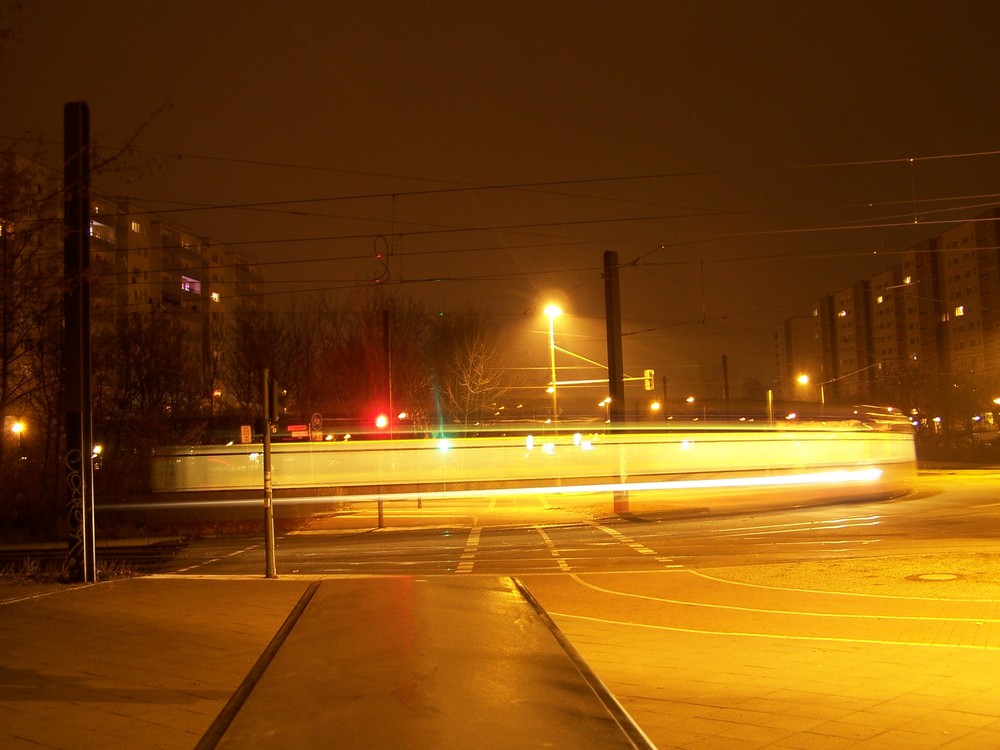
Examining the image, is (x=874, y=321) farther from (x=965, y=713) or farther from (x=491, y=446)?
(x=965, y=713)

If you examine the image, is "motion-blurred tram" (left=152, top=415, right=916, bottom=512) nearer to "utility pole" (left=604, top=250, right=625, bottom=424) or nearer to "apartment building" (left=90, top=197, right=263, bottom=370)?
"utility pole" (left=604, top=250, right=625, bottom=424)

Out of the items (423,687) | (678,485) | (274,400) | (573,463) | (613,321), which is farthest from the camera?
(573,463)

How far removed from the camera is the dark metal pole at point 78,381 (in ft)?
38.9

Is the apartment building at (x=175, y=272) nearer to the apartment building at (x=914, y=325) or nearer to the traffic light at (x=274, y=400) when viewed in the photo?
the traffic light at (x=274, y=400)

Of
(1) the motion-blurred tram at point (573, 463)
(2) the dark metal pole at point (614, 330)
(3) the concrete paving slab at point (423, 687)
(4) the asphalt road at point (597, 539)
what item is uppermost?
(2) the dark metal pole at point (614, 330)

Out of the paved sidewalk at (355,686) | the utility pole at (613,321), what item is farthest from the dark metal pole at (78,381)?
the utility pole at (613,321)

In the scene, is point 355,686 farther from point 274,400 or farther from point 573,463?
point 573,463

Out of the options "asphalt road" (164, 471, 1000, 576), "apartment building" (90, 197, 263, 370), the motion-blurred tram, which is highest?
"apartment building" (90, 197, 263, 370)

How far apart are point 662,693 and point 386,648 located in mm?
4717

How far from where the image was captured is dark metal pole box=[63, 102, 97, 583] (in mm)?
11852

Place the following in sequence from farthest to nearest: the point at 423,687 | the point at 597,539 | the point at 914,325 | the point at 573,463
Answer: the point at 914,325 < the point at 573,463 < the point at 597,539 < the point at 423,687

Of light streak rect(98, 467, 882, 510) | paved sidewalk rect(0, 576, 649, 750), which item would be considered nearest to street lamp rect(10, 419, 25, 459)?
light streak rect(98, 467, 882, 510)

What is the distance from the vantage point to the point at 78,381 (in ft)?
40.6

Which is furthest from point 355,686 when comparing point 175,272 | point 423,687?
point 175,272
